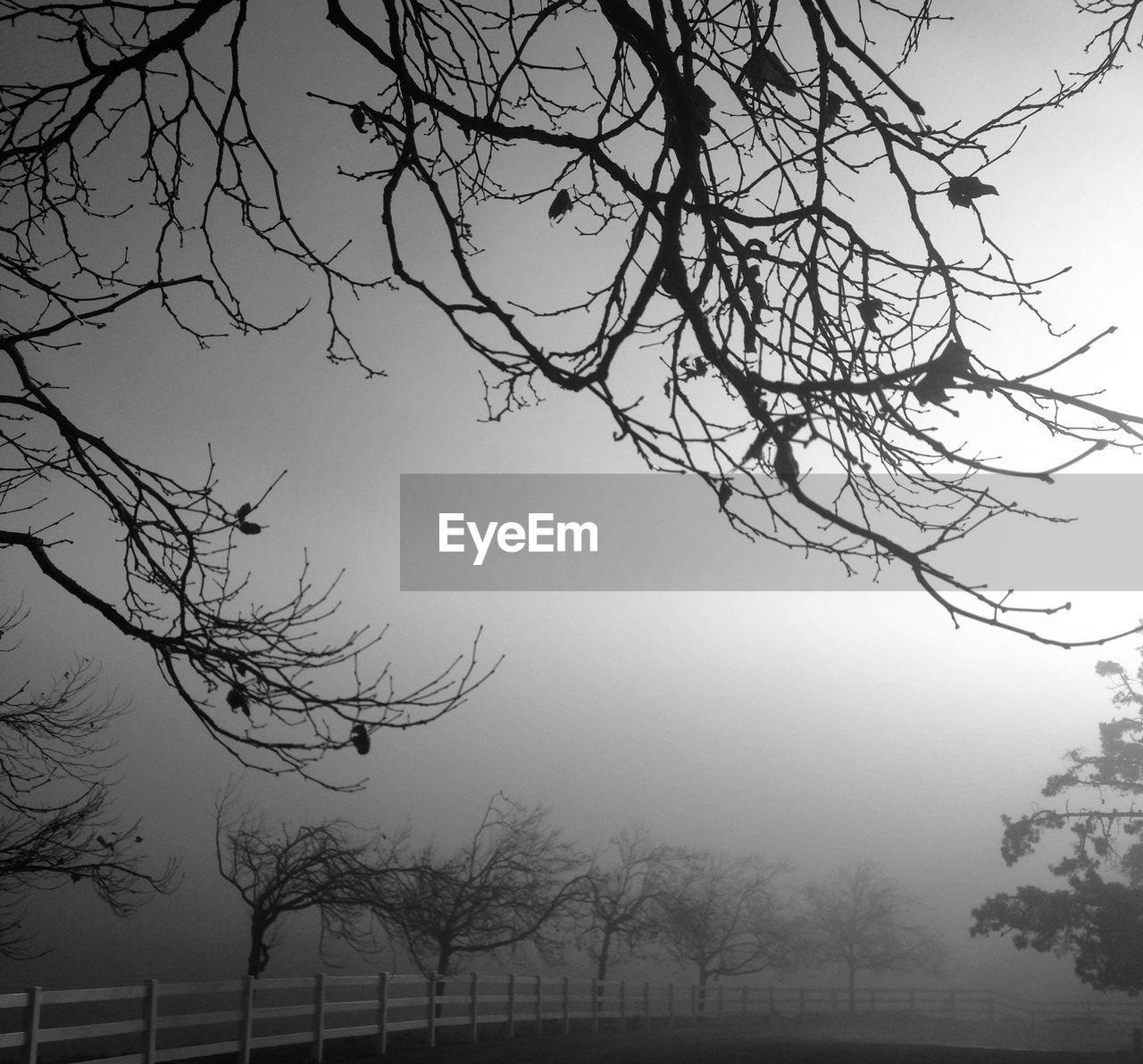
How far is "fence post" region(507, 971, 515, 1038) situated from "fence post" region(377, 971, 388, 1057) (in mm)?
4514

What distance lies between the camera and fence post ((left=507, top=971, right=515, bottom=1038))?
18.4 m

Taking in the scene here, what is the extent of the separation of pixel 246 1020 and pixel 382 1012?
3230mm

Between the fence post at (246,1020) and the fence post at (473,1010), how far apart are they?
6.39m

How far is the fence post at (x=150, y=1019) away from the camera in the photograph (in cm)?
933

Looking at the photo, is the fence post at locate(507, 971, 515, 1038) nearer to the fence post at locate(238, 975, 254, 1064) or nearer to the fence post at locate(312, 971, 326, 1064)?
the fence post at locate(312, 971, 326, 1064)

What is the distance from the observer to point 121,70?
163 inches

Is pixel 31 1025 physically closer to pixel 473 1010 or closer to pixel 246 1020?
pixel 246 1020

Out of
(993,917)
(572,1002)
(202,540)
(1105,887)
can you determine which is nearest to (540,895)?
(572,1002)

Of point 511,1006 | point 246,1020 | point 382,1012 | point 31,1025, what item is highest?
point 31,1025

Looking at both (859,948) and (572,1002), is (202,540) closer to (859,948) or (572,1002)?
(572,1002)

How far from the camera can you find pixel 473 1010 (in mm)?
17078

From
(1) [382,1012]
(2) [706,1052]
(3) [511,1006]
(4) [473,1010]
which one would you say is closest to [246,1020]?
(1) [382,1012]

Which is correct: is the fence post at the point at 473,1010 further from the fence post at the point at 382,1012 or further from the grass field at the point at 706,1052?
the fence post at the point at 382,1012

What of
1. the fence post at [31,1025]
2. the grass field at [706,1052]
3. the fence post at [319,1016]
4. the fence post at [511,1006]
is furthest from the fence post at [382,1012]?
the fence post at [31,1025]
